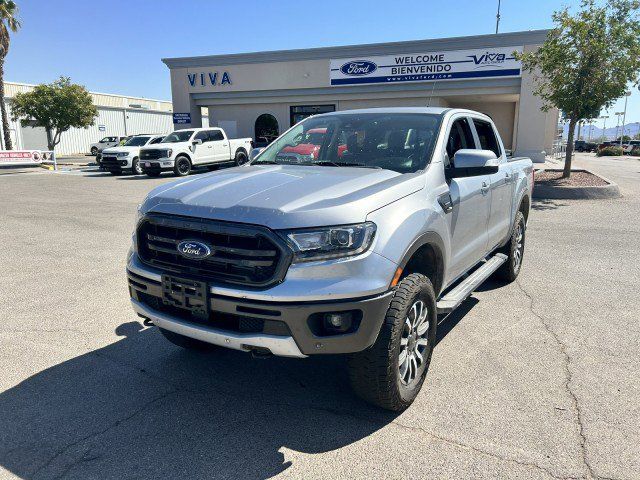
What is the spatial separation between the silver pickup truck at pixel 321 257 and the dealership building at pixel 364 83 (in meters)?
21.8

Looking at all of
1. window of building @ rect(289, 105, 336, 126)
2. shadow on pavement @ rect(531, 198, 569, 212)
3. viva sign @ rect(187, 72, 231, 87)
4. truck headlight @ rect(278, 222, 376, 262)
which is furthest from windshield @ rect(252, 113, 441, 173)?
viva sign @ rect(187, 72, 231, 87)

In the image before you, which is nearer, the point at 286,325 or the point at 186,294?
the point at 286,325

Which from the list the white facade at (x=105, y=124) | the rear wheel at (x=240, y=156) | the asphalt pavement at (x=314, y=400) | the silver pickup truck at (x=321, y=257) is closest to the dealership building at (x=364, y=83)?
the rear wheel at (x=240, y=156)

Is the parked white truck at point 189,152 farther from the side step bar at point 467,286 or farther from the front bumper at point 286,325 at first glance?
the front bumper at point 286,325

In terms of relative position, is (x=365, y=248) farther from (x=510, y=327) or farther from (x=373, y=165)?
(x=510, y=327)

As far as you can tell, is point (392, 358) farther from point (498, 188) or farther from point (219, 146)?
point (219, 146)

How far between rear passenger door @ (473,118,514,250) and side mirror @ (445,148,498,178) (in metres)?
1.01

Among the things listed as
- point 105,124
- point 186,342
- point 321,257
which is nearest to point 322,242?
point 321,257

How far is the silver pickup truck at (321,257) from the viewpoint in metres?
2.63

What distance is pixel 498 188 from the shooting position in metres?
4.82

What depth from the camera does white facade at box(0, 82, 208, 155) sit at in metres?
44.1

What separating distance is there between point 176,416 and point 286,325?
43.3 inches

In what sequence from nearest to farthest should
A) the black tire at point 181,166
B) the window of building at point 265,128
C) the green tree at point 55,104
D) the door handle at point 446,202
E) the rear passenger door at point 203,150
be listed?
the door handle at point 446,202, the black tire at point 181,166, the rear passenger door at point 203,150, the window of building at point 265,128, the green tree at point 55,104

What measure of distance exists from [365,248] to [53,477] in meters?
2.01
